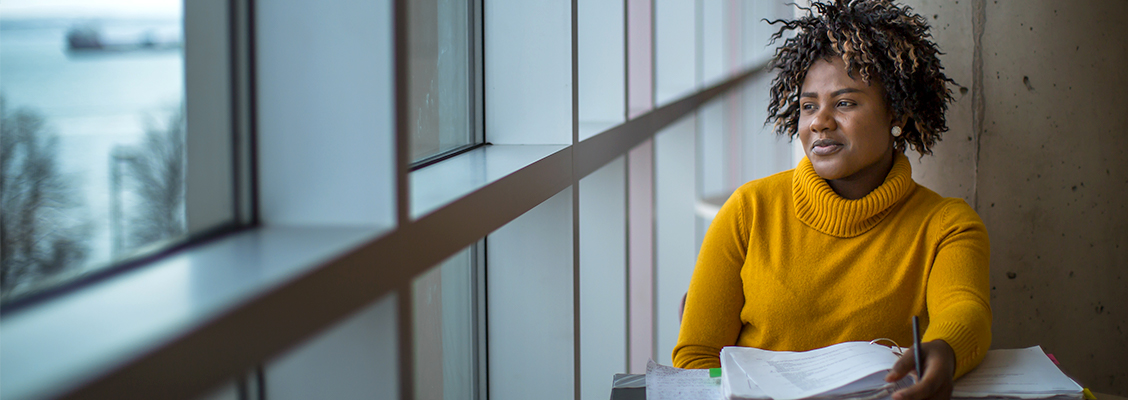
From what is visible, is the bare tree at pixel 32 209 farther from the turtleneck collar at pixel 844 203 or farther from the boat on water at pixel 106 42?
the turtleneck collar at pixel 844 203

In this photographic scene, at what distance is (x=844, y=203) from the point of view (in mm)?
1471

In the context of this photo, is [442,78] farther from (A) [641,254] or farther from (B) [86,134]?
(A) [641,254]

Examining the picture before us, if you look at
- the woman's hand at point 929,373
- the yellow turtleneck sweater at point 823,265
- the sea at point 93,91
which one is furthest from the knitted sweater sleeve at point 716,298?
the sea at point 93,91

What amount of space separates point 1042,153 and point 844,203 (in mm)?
704

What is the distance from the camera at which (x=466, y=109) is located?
5.00 feet

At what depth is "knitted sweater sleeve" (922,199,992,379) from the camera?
1159 mm

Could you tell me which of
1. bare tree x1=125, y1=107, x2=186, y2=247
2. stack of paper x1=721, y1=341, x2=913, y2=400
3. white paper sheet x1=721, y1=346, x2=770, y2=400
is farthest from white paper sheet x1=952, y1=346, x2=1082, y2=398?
bare tree x1=125, y1=107, x2=186, y2=247

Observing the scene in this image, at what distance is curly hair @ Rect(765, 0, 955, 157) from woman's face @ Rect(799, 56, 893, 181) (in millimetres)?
23

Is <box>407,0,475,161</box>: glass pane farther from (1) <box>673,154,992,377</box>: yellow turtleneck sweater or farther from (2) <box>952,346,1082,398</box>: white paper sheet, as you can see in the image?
(2) <box>952,346,1082,398</box>: white paper sheet

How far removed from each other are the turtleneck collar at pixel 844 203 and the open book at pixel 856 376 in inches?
14.0

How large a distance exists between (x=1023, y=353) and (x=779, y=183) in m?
0.56

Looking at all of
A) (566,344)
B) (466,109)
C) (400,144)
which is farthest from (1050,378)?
(466,109)

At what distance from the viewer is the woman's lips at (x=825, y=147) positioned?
4.90 ft

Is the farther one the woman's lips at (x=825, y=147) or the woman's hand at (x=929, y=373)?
the woman's lips at (x=825, y=147)
